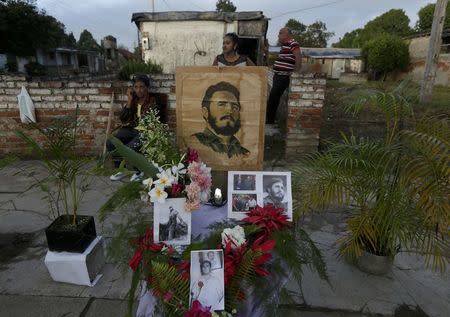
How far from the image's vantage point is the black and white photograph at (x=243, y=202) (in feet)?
5.70

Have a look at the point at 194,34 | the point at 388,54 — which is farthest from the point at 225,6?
the point at 194,34

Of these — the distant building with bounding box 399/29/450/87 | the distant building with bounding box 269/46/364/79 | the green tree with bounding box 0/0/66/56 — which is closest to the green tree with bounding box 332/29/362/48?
the distant building with bounding box 269/46/364/79

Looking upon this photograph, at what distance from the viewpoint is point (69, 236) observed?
208cm

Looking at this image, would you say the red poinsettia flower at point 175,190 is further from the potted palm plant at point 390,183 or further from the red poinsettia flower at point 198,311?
the potted palm plant at point 390,183

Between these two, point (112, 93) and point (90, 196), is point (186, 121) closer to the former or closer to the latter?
point (90, 196)

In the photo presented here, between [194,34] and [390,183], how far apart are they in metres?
8.01

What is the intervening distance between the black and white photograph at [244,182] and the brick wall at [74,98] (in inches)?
106

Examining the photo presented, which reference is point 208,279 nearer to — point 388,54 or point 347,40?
point 388,54

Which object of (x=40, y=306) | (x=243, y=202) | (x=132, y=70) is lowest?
(x=40, y=306)

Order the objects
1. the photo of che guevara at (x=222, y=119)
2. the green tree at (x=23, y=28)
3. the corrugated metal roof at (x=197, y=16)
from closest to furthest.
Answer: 1. the photo of che guevara at (x=222, y=119)
2. the corrugated metal roof at (x=197, y=16)
3. the green tree at (x=23, y=28)

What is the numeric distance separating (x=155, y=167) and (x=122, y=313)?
1002 mm

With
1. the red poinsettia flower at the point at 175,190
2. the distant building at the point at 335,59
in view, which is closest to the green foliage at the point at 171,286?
the red poinsettia flower at the point at 175,190

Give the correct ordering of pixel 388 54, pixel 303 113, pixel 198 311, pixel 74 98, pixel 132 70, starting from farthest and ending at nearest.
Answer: pixel 388 54 < pixel 132 70 < pixel 74 98 < pixel 303 113 < pixel 198 311

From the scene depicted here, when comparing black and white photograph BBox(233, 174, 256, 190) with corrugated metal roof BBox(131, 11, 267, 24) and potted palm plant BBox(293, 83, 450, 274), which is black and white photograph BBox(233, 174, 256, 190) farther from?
corrugated metal roof BBox(131, 11, 267, 24)
